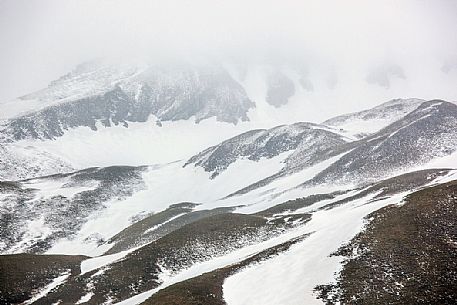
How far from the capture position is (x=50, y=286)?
52.7 metres

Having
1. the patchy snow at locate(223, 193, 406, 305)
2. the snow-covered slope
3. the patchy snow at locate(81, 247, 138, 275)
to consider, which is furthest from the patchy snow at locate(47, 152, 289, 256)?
the patchy snow at locate(223, 193, 406, 305)

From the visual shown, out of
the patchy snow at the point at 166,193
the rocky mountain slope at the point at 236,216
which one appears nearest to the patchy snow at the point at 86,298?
the rocky mountain slope at the point at 236,216

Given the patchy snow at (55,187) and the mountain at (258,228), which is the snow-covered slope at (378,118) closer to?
the mountain at (258,228)

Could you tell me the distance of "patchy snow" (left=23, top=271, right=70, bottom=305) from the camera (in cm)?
4771

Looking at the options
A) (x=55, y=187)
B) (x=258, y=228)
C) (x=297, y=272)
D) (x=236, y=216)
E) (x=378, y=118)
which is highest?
(x=55, y=187)

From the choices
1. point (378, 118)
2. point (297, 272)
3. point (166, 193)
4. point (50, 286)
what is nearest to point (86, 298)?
point (50, 286)

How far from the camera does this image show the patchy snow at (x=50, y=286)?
47709 millimetres

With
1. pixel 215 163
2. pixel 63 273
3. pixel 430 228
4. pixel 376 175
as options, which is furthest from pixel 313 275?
pixel 215 163

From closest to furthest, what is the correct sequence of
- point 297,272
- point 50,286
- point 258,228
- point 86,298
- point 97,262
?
point 297,272, point 86,298, point 50,286, point 258,228, point 97,262

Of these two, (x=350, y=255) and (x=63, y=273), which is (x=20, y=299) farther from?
(x=350, y=255)

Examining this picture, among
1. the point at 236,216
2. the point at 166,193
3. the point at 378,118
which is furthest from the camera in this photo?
the point at 378,118

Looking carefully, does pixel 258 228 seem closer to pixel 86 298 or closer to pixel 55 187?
pixel 86 298

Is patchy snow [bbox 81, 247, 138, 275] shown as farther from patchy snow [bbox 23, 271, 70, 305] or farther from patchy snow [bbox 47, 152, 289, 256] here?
patchy snow [bbox 47, 152, 289, 256]

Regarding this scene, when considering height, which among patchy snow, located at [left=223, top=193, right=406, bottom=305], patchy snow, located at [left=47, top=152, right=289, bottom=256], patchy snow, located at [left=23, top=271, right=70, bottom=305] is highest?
patchy snow, located at [left=23, top=271, right=70, bottom=305]
